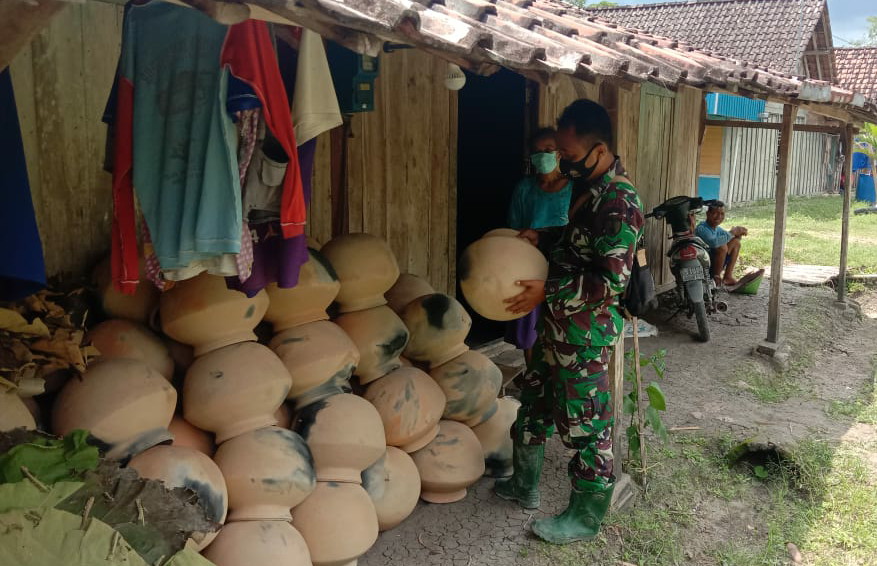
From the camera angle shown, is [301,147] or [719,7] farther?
[719,7]

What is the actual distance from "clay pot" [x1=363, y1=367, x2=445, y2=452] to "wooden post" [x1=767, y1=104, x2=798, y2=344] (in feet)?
15.6

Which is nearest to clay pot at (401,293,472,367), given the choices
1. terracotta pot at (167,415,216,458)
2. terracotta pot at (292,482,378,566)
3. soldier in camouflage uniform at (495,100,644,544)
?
soldier in camouflage uniform at (495,100,644,544)

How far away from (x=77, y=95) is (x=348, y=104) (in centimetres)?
121

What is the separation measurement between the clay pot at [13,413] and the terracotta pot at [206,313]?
71 centimetres

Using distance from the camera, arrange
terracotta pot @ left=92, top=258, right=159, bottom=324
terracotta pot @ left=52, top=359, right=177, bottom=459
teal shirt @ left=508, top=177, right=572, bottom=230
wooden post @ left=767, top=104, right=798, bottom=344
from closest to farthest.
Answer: terracotta pot @ left=52, top=359, right=177, bottom=459 < terracotta pot @ left=92, top=258, right=159, bottom=324 < teal shirt @ left=508, top=177, right=572, bottom=230 < wooden post @ left=767, top=104, right=798, bottom=344

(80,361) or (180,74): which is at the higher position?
(180,74)

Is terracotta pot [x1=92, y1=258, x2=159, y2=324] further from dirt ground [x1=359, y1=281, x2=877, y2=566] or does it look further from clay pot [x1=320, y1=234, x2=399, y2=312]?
dirt ground [x1=359, y1=281, x2=877, y2=566]

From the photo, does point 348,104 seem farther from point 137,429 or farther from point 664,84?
point 137,429

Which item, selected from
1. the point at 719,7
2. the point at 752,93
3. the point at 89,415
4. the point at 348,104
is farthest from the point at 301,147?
the point at 719,7

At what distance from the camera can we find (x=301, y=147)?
286 cm

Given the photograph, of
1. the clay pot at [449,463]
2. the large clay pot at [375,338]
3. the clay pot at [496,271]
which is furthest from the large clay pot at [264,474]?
the clay pot at [496,271]

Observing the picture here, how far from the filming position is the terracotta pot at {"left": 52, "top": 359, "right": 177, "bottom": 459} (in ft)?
8.95

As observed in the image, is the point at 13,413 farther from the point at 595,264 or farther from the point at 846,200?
the point at 846,200

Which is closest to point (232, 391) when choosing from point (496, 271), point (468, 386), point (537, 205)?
point (496, 271)
